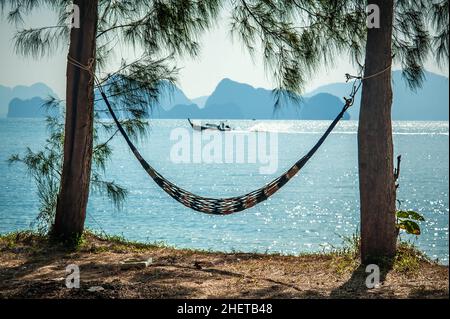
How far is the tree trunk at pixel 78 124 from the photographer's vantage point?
4.50m

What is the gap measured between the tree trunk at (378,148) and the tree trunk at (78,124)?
2.34 meters

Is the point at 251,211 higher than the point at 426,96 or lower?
lower

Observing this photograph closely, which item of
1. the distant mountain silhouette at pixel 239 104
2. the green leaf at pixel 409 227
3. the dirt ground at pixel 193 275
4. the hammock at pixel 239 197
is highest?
the distant mountain silhouette at pixel 239 104

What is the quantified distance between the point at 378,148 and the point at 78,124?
2525 millimetres

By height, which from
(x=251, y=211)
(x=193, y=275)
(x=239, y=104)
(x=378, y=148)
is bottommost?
(x=251, y=211)

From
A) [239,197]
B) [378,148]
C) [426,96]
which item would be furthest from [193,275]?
[426,96]

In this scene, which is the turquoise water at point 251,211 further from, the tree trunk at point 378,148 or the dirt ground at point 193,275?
the tree trunk at point 378,148

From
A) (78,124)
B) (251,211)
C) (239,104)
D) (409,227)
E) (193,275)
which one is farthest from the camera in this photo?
(239,104)

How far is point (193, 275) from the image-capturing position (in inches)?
143

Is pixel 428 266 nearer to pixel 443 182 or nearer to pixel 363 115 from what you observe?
pixel 363 115

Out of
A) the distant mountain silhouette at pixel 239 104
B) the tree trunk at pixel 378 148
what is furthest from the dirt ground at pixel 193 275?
the distant mountain silhouette at pixel 239 104

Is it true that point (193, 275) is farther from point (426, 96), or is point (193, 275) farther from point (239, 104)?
point (239, 104)

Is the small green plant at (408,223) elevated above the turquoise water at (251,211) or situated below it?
above

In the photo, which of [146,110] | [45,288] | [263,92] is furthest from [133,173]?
[263,92]
